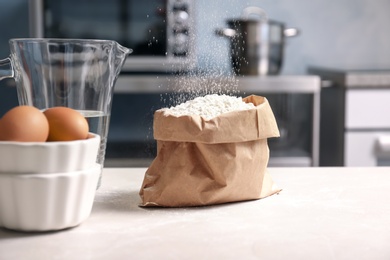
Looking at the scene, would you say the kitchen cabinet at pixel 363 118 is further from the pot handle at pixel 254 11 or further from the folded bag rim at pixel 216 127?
the folded bag rim at pixel 216 127

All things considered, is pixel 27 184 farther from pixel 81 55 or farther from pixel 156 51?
pixel 156 51

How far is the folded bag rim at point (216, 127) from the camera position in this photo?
2.52ft

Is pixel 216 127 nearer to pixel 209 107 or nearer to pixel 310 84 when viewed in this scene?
pixel 209 107

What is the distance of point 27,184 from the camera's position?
65 cm

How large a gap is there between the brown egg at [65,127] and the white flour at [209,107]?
0.15 meters

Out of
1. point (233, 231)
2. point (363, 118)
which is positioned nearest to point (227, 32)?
point (363, 118)

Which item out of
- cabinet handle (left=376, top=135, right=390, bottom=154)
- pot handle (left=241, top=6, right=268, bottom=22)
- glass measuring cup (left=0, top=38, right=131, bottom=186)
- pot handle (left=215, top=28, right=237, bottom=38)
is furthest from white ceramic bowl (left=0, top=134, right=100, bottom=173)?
pot handle (left=241, top=6, right=268, bottom=22)

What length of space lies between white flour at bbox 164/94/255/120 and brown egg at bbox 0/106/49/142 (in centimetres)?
19

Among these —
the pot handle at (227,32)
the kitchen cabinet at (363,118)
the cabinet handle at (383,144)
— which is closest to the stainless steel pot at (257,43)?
the pot handle at (227,32)

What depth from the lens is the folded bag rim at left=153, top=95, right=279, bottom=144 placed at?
0.77 meters

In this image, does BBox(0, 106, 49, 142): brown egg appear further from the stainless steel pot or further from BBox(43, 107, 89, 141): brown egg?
the stainless steel pot

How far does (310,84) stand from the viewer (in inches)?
88.6

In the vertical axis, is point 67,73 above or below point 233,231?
above

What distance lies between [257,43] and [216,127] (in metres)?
1.64
